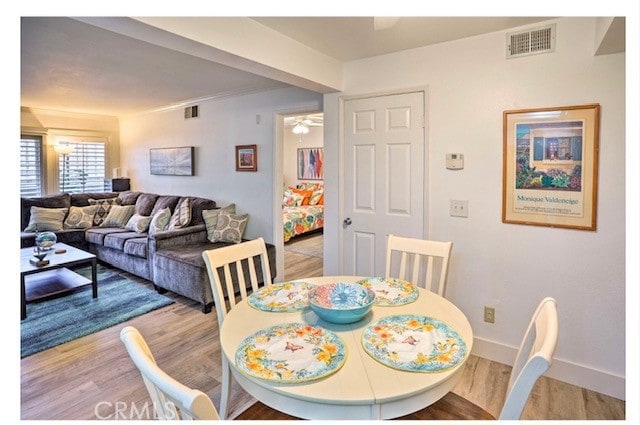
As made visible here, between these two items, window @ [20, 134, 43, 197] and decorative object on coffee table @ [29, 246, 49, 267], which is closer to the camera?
decorative object on coffee table @ [29, 246, 49, 267]

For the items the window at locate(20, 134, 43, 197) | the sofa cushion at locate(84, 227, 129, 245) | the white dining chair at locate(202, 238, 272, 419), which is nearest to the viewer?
the white dining chair at locate(202, 238, 272, 419)

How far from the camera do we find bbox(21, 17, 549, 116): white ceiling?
2.18 m

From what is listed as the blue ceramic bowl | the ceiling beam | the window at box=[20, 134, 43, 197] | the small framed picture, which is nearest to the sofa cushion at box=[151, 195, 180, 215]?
the small framed picture

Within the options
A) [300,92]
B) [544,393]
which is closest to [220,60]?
[300,92]

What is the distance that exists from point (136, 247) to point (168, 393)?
12.0ft

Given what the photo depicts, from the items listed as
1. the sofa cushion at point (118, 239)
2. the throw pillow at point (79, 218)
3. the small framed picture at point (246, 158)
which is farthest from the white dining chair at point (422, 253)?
the throw pillow at point (79, 218)

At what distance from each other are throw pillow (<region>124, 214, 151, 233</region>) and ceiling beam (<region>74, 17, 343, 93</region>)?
3.02 m

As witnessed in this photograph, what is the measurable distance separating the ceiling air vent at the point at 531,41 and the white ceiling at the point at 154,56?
0.25 ft

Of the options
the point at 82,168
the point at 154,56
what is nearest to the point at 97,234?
the point at 82,168

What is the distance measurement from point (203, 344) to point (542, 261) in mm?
2395

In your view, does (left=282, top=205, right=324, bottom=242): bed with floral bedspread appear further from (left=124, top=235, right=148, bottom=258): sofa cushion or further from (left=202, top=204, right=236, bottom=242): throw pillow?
(left=124, top=235, right=148, bottom=258): sofa cushion

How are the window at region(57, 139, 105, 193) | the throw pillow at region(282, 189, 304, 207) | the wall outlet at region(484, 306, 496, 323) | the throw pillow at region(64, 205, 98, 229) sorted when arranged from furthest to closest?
the throw pillow at region(282, 189, 304, 207) < the window at region(57, 139, 105, 193) < the throw pillow at region(64, 205, 98, 229) < the wall outlet at region(484, 306, 496, 323)

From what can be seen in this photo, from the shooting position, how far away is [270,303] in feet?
5.12
